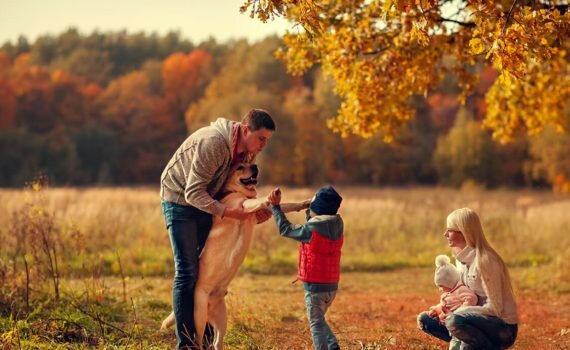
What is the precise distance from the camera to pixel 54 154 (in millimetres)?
50625

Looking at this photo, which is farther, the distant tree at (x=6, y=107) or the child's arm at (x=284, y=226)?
the distant tree at (x=6, y=107)

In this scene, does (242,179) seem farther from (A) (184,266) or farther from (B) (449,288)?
(B) (449,288)

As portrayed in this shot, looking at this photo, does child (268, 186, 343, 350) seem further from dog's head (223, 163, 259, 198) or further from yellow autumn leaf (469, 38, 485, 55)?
yellow autumn leaf (469, 38, 485, 55)

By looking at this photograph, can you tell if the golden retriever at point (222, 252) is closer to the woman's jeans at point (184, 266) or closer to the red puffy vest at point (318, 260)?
the woman's jeans at point (184, 266)

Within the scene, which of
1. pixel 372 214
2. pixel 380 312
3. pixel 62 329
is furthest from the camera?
pixel 372 214

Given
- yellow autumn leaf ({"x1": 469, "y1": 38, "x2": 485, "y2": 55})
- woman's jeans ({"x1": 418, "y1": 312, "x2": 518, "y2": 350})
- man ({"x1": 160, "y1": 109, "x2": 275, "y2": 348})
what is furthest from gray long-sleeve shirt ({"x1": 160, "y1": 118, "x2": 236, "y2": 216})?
yellow autumn leaf ({"x1": 469, "y1": 38, "x2": 485, "y2": 55})

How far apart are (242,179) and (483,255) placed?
1.93 metres

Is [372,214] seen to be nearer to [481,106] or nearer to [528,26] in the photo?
[528,26]

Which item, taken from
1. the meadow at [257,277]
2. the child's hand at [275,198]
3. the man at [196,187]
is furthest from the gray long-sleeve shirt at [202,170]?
the meadow at [257,277]

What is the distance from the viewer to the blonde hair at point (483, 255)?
18.5ft

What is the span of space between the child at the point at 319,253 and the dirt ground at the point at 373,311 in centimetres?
106

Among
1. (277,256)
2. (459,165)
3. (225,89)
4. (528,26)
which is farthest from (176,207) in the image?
(225,89)

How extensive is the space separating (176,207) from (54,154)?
152 ft

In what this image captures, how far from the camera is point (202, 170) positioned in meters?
6.20
